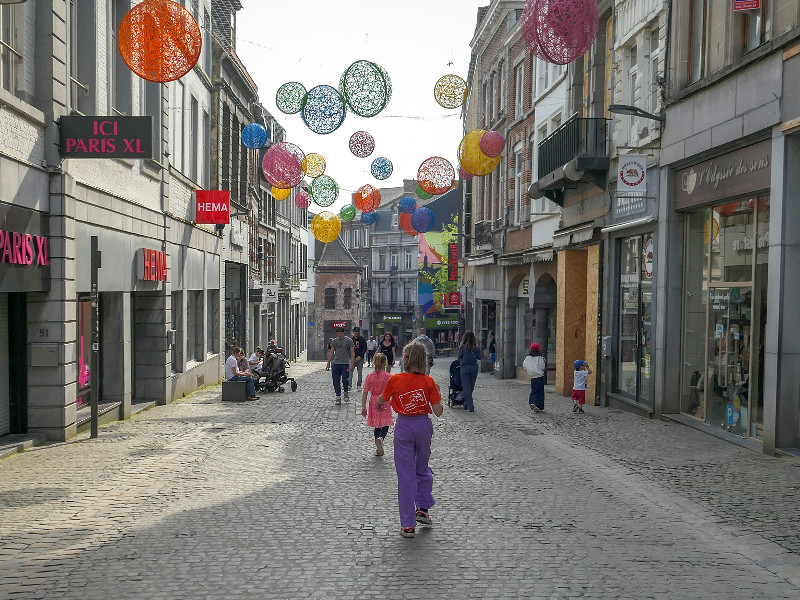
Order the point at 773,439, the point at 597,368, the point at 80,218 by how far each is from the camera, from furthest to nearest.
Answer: the point at 597,368
the point at 80,218
the point at 773,439

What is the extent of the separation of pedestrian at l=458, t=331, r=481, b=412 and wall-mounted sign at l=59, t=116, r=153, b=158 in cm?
769

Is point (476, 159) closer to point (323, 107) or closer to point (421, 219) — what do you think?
point (323, 107)

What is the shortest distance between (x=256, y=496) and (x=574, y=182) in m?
13.8

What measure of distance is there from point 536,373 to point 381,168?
10506 millimetres

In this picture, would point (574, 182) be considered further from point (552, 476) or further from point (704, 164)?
point (552, 476)

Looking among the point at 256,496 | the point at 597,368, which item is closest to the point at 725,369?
the point at 597,368

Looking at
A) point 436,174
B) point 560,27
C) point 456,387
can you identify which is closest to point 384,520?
point 560,27

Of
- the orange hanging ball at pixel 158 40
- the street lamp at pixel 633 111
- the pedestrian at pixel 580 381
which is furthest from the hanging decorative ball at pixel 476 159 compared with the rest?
the orange hanging ball at pixel 158 40

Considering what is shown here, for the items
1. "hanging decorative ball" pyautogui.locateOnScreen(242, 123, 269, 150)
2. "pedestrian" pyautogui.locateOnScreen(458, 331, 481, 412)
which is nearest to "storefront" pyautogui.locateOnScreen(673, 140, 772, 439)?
"pedestrian" pyautogui.locateOnScreen(458, 331, 481, 412)

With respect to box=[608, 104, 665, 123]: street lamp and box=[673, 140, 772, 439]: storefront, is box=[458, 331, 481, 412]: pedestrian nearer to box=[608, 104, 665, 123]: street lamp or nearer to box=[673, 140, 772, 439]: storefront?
box=[673, 140, 772, 439]: storefront

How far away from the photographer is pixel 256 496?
28.7 ft

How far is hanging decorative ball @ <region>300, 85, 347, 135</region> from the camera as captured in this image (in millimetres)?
17562

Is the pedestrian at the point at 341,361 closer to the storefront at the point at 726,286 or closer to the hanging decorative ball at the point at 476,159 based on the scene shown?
the hanging decorative ball at the point at 476,159

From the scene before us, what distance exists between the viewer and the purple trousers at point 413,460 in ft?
24.0
